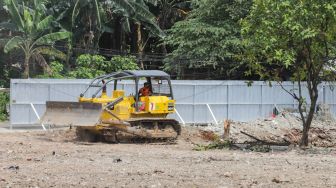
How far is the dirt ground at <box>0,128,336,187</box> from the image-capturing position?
10953mm

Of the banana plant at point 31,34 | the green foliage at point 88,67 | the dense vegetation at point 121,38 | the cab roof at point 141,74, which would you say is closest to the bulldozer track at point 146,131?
the cab roof at point 141,74

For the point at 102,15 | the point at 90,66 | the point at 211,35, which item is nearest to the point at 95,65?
the point at 90,66

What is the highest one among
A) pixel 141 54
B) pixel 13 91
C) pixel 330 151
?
pixel 141 54

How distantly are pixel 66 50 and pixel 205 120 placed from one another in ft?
52.4

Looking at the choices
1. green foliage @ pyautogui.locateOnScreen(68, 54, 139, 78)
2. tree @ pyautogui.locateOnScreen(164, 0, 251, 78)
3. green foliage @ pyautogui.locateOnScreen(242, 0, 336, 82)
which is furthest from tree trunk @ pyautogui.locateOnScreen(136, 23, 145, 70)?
green foliage @ pyautogui.locateOnScreen(242, 0, 336, 82)

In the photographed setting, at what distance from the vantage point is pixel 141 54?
46.6 m

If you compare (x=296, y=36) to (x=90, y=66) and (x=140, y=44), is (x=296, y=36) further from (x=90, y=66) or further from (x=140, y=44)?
(x=140, y=44)

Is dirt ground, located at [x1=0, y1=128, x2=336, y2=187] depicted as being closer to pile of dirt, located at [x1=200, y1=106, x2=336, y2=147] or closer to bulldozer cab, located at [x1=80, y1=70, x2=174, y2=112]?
bulldozer cab, located at [x1=80, y1=70, x2=174, y2=112]

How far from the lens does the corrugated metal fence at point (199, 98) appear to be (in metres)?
27.2

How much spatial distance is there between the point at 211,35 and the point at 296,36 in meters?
20.8

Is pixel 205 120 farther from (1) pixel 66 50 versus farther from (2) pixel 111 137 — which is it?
(1) pixel 66 50

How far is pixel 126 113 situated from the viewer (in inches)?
786

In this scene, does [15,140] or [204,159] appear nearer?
[204,159]

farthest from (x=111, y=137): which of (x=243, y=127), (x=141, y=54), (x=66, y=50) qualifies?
(x=141, y=54)
